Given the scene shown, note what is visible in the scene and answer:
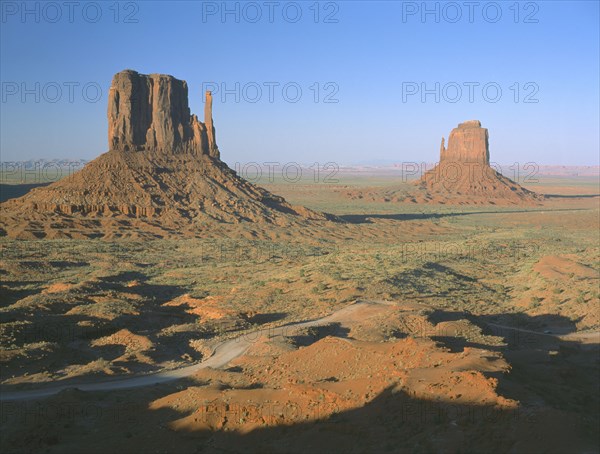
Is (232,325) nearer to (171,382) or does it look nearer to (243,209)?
(171,382)

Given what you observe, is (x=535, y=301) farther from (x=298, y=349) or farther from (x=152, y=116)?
(x=152, y=116)

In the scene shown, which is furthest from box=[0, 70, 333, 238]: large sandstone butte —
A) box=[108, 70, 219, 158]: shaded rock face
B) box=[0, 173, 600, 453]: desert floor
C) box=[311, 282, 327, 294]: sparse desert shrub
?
box=[311, 282, 327, 294]: sparse desert shrub

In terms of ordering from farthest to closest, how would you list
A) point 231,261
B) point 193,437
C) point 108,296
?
point 231,261, point 108,296, point 193,437

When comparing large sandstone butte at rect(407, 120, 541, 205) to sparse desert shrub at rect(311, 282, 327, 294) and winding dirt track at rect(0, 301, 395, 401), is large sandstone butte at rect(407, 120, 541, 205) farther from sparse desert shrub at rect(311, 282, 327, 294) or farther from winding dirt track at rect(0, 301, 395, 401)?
winding dirt track at rect(0, 301, 395, 401)

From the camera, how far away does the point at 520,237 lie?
58.8 metres

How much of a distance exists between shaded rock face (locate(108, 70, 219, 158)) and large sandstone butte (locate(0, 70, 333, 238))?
0.12 metres

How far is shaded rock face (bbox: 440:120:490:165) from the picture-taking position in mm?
119562

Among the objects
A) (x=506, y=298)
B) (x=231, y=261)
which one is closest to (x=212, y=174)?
(x=231, y=261)

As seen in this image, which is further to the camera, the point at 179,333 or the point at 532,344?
the point at 179,333

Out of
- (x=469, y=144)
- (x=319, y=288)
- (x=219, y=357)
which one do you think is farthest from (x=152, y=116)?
(x=469, y=144)

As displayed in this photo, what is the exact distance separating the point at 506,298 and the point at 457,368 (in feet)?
64.8

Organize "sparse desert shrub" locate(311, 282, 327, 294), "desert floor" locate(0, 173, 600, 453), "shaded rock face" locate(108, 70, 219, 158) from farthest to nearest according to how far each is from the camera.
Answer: "shaded rock face" locate(108, 70, 219, 158)
"sparse desert shrub" locate(311, 282, 327, 294)
"desert floor" locate(0, 173, 600, 453)

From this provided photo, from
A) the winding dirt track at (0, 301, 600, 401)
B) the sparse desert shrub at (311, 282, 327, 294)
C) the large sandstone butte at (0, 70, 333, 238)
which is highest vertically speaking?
the large sandstone butte at (0, 70, 333, 238)

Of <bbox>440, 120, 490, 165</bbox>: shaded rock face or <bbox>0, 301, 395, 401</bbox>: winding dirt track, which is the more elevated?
<bbox>440, 120, 490, 165</bbox>: shaded rock face
